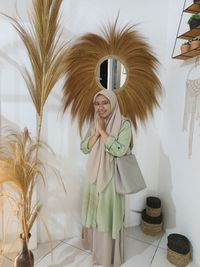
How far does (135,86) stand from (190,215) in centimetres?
115

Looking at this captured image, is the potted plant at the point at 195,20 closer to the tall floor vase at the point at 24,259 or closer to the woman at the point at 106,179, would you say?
the woman at the point at 106,179

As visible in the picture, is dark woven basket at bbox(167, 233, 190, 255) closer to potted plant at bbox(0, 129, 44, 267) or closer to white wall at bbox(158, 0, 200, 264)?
white wall at bbox(158, 0, 200, 264)

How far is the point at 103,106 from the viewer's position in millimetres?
1674

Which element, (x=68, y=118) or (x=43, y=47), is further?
(x=68, y=118)

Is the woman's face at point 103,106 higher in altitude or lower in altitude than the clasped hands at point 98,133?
higher

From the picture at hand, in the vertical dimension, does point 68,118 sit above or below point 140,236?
above

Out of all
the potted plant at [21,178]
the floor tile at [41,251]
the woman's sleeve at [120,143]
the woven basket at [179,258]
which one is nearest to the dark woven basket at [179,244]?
the woven basket at [179,258]

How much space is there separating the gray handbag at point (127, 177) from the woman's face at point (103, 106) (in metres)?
0.33

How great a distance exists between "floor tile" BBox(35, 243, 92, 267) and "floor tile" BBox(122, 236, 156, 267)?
307 millimetres

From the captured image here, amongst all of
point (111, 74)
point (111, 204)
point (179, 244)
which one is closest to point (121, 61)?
point (111, 74)

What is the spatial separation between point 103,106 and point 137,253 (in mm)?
1253

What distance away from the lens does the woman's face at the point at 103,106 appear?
65.6 inches

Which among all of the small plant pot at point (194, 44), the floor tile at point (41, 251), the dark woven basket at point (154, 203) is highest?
the small plant pot at point (194, 44)

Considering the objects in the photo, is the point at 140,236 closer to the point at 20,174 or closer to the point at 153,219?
the point at 153,219
